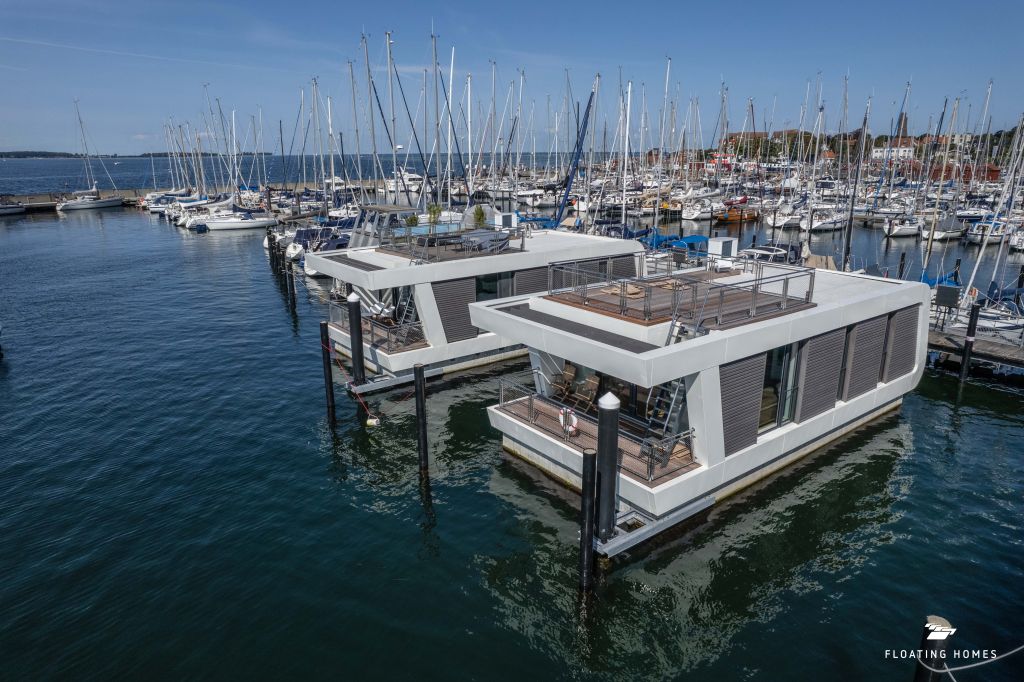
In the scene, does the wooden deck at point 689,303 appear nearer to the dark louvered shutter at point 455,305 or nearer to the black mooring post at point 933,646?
the dark louvered shutter at point 455,305

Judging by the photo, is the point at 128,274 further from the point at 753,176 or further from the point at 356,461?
the point at 753,176

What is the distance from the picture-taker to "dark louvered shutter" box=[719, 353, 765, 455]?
49.8ft

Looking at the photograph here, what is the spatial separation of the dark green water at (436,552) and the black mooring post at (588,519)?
72cm

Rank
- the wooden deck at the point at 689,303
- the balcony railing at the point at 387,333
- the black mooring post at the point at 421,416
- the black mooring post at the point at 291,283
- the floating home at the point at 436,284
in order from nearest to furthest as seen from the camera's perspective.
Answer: the wooden deck at the point at 689,303 < the black mooring post at the point at 421,416 < the floating home at the point at 436,284 < the balcony railing at the point at 387,333 < the black mooring post at the point at 291,283

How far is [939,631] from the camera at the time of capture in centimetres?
820

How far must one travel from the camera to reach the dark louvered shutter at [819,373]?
1720 cm

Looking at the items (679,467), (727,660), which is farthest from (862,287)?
(727,660)

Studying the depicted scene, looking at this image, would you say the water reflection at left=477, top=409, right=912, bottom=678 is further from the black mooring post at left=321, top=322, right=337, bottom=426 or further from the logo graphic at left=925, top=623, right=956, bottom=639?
the black mooring post at left=321, top=322, right=337, bottom=426

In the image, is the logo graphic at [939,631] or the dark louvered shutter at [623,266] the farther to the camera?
the dark louvered shutter at [623,266]

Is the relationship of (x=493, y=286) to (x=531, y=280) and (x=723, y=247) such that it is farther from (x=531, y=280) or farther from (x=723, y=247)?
(x=723, y=247)

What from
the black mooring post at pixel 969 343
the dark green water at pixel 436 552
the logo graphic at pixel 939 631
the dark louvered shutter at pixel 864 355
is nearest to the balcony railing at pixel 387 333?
the dark green water at pixel 436 552

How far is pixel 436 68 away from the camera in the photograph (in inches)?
1751

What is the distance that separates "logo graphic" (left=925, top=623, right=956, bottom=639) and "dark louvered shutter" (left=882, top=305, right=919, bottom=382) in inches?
550

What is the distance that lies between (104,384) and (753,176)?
100440mm
